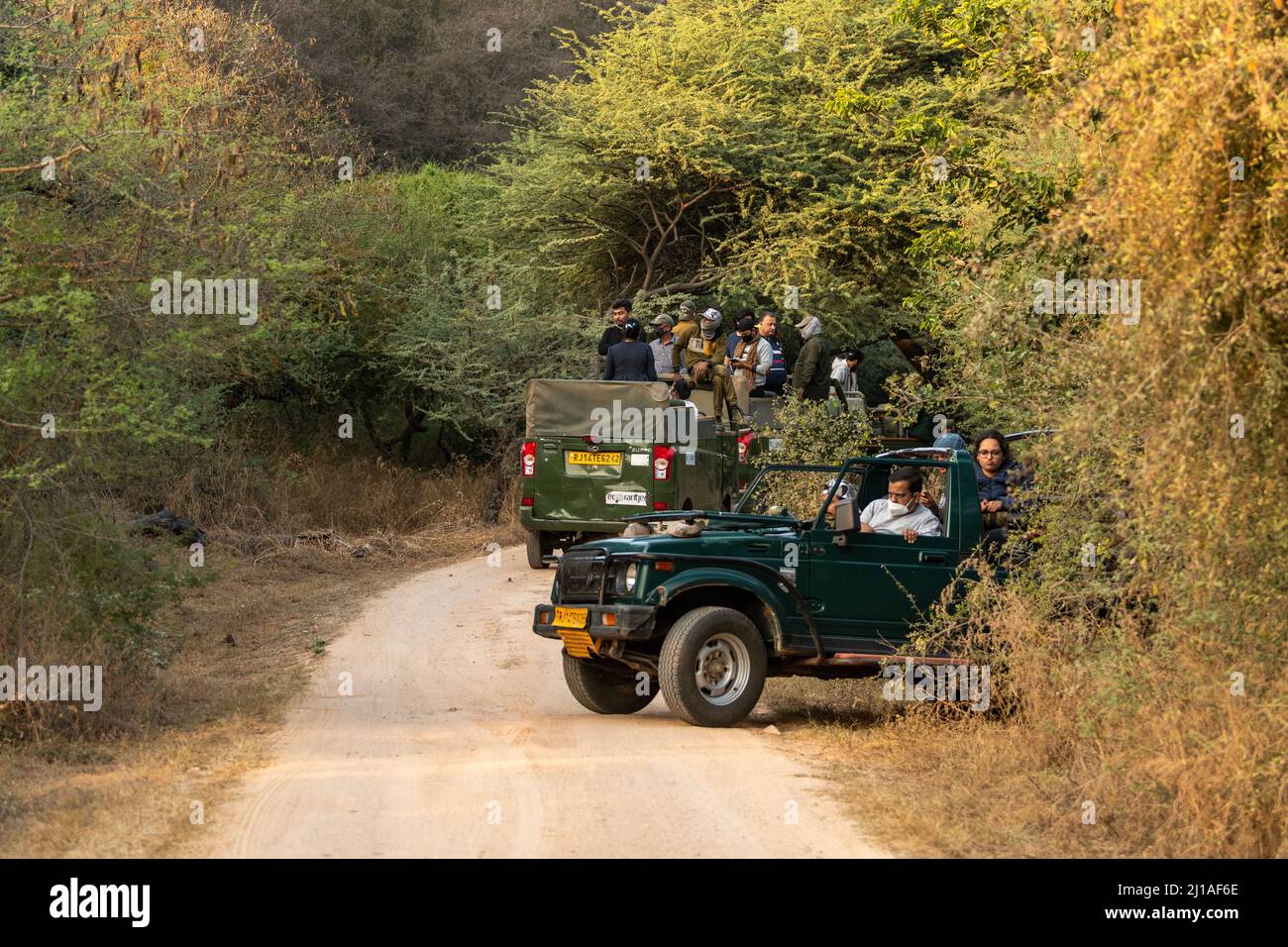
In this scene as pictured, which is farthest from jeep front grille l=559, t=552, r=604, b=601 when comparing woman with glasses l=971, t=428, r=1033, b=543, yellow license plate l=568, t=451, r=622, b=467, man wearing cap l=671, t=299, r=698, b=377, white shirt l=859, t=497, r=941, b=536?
man wearing cap l=671, t=299, r=698, b=377

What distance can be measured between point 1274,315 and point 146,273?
6.78m

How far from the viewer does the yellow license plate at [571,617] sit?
11320 mm

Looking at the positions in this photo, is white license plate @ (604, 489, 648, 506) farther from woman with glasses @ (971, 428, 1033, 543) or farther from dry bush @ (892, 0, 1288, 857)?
dry bush @ (892, 0, 1288, 857)

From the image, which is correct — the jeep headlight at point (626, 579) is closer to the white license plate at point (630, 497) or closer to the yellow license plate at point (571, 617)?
the yellow license plate at point (571, 617)

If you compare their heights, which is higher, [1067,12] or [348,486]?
[1067,12]

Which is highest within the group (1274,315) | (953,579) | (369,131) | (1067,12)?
(369,131)

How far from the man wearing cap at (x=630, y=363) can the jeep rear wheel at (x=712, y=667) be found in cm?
868

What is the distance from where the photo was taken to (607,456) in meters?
18.7

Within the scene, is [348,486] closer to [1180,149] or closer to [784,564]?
[784,564]

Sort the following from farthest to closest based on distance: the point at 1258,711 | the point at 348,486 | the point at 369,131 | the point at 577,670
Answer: the point at 369,131 < the point at 348,486 < the point at 577,670 < the point at 1258,711

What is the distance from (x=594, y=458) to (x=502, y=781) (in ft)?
31.7

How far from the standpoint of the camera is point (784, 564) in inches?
448
